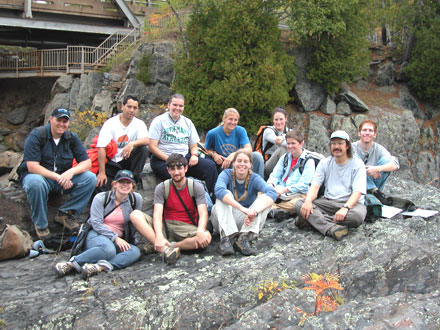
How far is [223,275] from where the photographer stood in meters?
4.32

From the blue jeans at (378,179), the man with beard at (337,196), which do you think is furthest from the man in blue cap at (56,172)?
the blue jeans at (378,179)

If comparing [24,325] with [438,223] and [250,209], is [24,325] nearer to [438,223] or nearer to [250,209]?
[250,209]

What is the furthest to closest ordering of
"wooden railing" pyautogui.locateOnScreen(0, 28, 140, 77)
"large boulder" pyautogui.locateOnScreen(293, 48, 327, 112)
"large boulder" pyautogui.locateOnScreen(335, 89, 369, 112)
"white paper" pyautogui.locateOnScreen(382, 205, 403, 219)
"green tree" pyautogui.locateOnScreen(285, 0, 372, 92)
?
"wooden railing" pyautogui.locateOnScreen(0, 28, 140, 77) → "large boulder" pyautogui.locateOnScreen(335, 89, 369, 112) → "large boulder" pyautogui.locateOnScreen(293, 48, 327, 112) → "green tree" pyautogui.locateOnScreen(285, 0, 372, 92) → "white paper" pyautogui.locateOnScreen(382, 205, 403, 219)

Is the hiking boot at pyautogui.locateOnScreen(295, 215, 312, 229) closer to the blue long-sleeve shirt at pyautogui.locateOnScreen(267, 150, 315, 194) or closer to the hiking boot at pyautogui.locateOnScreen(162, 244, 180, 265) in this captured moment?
the blue long-sleeve shirt at pyautogui.locateOnScreen(267, 150, 315, 194)

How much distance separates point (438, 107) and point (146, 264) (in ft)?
54.1

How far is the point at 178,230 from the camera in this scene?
500cm

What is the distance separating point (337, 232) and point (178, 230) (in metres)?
1.97

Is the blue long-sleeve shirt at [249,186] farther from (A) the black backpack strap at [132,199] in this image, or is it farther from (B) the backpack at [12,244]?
(B) the backpack at [12,244]

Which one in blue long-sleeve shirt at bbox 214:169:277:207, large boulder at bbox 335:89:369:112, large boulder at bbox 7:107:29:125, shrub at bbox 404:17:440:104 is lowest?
blue long-sleeve shirt at bbox 214:169:277:207

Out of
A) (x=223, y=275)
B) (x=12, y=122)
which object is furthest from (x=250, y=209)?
(x=12, y=122)

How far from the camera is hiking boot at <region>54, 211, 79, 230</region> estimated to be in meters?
5.77

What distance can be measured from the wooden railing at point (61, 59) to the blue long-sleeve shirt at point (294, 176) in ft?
45.5

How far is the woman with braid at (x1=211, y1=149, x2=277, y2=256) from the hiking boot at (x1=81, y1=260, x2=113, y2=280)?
132 centimetres

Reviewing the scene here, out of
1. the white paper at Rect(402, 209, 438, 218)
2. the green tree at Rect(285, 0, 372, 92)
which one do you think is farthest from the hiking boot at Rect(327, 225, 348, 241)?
the green tree at Rect(285, 0, 372, 92)
